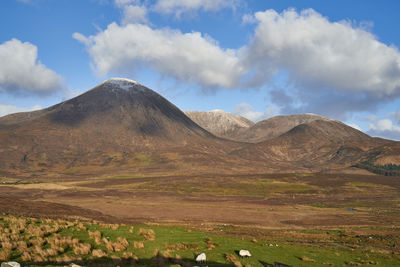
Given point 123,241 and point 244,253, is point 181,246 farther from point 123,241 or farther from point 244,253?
point 244,253

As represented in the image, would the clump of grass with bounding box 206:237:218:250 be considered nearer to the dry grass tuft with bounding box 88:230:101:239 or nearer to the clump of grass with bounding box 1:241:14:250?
the dry grass tuft with bounding box 88:230:101:239

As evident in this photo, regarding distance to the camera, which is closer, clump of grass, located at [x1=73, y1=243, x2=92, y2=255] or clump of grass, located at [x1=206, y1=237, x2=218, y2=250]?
clump of grass, located at [x1=73, y1=243, x2=92, y2=255]

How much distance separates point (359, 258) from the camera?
85.5ft

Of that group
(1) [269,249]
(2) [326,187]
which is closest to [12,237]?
(1) [269,249]

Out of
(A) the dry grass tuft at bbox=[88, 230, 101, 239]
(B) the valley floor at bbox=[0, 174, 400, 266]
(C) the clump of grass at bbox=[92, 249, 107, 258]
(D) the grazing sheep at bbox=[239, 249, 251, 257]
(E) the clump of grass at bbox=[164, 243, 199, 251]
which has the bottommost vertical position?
(B) the valley floor at bbox=[0, 174, 400, 266]

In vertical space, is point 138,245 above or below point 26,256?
above

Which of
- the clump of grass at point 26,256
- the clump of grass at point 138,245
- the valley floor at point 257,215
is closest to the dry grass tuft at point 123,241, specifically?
the clump of grass at point 138,245

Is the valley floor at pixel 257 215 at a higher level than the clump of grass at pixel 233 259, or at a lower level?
lower

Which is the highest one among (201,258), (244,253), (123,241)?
(123,241)

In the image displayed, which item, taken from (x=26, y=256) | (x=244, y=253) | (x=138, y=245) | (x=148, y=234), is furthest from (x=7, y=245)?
(x=244, y=253)

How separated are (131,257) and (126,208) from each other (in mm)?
61178

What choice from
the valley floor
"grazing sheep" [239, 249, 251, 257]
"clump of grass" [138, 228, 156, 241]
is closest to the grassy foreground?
"clump of grass" [138, 228, 156, 241]

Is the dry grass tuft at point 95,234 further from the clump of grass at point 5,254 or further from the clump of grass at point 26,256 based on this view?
the clump of grass at point 5,254

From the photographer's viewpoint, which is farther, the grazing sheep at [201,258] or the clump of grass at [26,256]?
the grazing sheep at [201,258]
